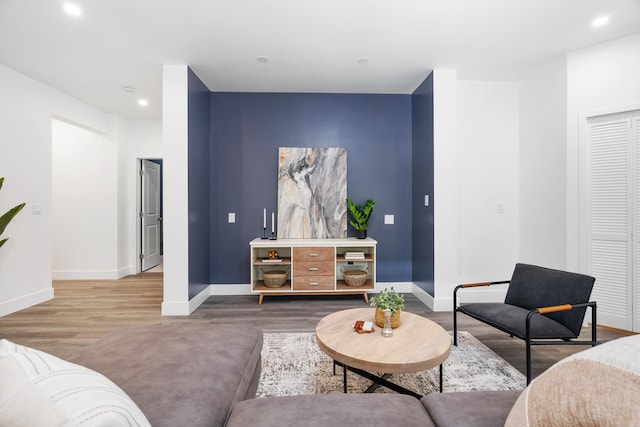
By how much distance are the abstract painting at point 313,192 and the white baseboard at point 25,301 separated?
3.18 m

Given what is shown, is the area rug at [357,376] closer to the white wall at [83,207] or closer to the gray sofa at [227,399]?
the gray sofa at [227,399]

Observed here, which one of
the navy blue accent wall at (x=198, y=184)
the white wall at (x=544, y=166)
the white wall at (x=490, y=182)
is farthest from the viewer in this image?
the white wall at (x=490, y=182)

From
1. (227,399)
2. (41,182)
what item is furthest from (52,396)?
(41,182)

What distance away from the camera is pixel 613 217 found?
9.53 ft

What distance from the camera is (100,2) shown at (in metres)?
2.33

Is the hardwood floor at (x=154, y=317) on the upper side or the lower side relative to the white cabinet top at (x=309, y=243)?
lower

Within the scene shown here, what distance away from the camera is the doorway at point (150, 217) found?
5551mm

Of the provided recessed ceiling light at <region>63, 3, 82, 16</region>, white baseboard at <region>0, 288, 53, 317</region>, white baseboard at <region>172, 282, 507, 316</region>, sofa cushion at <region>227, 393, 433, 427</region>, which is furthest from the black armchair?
white baseboard at <region>0, 288, 53, 317</region>

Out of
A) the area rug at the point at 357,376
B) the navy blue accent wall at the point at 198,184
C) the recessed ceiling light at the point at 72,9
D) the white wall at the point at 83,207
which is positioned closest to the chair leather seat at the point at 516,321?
the area rug at the point at 357,376

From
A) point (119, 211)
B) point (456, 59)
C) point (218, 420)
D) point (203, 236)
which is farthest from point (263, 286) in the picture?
point (456, 59)

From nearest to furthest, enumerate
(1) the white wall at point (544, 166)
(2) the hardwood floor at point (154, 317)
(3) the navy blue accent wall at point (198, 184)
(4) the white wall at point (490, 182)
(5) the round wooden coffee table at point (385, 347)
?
(5) the round wooden coffee table at point (385, 347) < (2) the hardwood floor at point (154, 317) < (1) the white wall at point (544, 166) < (3) the navy blue accent wall at point (198, 184) < (4) the white wall at point (490, 182)

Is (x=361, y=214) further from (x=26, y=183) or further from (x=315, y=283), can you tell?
(x=26, y=183)

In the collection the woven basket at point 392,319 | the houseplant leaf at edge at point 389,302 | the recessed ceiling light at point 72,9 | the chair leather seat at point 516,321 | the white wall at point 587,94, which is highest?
the recessed ceiling light at point 72,9

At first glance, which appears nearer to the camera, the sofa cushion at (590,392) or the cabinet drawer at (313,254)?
the sofa cushion at (590,392)
